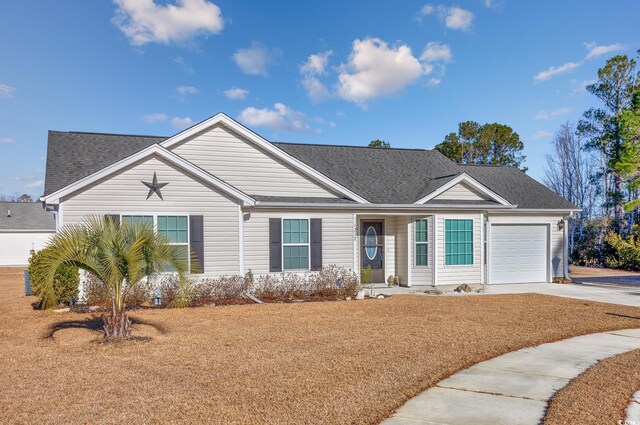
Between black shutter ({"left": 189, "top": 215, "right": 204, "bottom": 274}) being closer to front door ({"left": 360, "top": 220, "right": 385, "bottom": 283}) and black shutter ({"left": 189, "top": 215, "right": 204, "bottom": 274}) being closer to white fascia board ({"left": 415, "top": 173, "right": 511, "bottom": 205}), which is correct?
front door ({"left": 360, "top": 220, "right": 385, "bottom": 283})

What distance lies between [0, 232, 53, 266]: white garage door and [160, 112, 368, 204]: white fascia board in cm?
2370

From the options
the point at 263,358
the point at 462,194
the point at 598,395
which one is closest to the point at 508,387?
the point at 598,395

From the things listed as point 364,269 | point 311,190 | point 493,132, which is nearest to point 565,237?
point 364,269

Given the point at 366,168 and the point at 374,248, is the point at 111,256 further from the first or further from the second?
the point at 366,168

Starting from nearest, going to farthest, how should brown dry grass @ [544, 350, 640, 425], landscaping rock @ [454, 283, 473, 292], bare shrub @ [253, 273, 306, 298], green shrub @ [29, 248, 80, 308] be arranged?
brown dry grass @ [544, 350, 640, 425] → green shrub @ [29, 248, 80, 308] → bare shrub @ [253, 273, 306, 298] → landscaping rock @ [454, 283, 473, 292]

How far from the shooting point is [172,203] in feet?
40.8

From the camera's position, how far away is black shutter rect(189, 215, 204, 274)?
12500 millimetres

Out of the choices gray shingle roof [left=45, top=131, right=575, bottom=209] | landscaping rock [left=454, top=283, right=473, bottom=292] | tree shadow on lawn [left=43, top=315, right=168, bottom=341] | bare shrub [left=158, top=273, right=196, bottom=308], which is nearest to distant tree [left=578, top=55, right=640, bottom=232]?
gray shingle roof [left=45, top=131, right=575, bottom=209]

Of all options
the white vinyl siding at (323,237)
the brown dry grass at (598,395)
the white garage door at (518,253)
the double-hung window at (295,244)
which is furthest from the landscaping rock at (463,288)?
the brown dry grass at (598,395)

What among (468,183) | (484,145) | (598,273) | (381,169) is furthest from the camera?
(484,145)

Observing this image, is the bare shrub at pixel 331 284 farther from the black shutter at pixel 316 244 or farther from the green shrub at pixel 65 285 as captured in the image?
the green shrub at pixel 65 285

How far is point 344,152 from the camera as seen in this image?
61.4 ft

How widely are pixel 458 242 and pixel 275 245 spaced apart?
21.6ft

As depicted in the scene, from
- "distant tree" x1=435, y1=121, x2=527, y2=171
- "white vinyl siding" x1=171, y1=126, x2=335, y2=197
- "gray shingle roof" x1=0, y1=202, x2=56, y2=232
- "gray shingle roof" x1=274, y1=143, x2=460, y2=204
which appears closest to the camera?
"white vinyl siding" x1=171, y1=126, x2=335, y2=197
